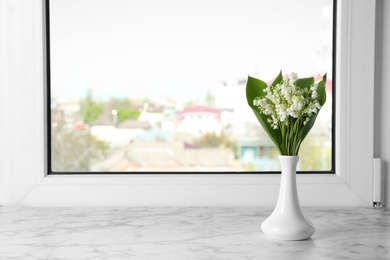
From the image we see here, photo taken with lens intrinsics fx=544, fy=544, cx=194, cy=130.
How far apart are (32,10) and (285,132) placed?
770 mm

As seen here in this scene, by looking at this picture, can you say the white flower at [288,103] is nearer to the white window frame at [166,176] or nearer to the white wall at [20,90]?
the white window frame at [166,176]

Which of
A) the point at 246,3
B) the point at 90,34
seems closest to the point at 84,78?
the point at 90,34

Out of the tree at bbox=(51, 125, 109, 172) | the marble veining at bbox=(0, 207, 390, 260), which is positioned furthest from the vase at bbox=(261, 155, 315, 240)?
the tree at bbox=(51, 125, 109, 172)

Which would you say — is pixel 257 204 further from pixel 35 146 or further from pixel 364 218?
pixel 35 146

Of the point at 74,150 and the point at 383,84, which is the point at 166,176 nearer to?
the point at 74,150

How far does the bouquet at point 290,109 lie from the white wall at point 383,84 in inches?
15.7

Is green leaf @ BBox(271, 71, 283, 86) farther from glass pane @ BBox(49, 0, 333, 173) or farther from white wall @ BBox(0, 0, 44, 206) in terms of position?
white wall @ BBox(0, 0, 44, 206)

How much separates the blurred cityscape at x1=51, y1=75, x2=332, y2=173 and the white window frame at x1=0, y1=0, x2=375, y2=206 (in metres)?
0.08

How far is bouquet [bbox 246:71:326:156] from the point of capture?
1117mm

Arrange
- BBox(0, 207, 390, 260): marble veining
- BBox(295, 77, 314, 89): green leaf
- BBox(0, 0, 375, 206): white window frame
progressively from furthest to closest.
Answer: BBox(0, 0, 375, 206): white window frame
BBox(295, 77, 314, 89): green leaf
BBox(0, 207, 390, 260): marble veining

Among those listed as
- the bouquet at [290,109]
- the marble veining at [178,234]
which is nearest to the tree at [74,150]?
the marble veining at [178,234]

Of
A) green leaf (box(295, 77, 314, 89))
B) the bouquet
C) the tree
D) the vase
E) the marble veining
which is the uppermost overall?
green leaf (box(295, 77, 314, 89))

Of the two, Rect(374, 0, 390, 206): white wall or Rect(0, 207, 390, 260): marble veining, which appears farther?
Rect(374, 0, 390, 206): white wall

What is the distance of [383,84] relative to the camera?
4.85 feet
